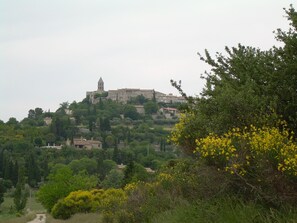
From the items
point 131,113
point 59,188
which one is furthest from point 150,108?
point 59,188

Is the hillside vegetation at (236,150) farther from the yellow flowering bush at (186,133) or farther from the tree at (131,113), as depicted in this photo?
the tree at (131,113)

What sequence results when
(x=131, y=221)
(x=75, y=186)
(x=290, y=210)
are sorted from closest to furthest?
(x=290, y=210) → (x=131, y=221) → (x=75, y=186)

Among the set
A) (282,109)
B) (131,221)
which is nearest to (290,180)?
(282,109)

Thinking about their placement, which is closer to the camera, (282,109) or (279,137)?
(279,137)

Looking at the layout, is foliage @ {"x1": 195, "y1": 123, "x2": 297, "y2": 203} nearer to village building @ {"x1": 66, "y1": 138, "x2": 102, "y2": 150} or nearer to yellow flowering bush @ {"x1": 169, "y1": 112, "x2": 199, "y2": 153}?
yellow flowering bush @ {"x1": 169, "y1": 112, "x2": 199, "y2": 153}

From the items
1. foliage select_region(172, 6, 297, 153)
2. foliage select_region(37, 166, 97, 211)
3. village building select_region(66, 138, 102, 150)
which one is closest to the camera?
foliage select_region(172, 6, 297, 153)

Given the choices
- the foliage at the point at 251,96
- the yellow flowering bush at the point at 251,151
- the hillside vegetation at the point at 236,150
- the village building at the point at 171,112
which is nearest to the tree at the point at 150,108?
the village building at the point at 171,112

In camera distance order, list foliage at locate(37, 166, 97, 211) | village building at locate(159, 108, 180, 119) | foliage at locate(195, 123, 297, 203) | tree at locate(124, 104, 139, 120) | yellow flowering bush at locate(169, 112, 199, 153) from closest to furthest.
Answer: foliage at locate(195, 123, 297, 203) → yellow flowering bush at locate(169, 112, 199, 153) → village building at locate(159, 108, 180, 119) → foliage at locate(37, 166, 97, 211) → tree at locate(124, 104, 139, 120)

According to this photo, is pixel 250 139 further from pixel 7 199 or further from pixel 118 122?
pixel 118 122

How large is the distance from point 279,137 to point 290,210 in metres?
1.32

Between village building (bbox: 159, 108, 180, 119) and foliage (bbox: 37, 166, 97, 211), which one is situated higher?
village building (bbox: 159, 108, 180, 119)

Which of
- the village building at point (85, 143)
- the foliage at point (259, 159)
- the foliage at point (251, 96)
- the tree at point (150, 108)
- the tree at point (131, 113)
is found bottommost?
the village building at point (85, 143)

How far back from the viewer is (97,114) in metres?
174

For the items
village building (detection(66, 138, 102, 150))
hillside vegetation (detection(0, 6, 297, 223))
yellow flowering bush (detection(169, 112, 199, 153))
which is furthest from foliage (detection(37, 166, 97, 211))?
village building (detection(66, 138, 102, 150))
